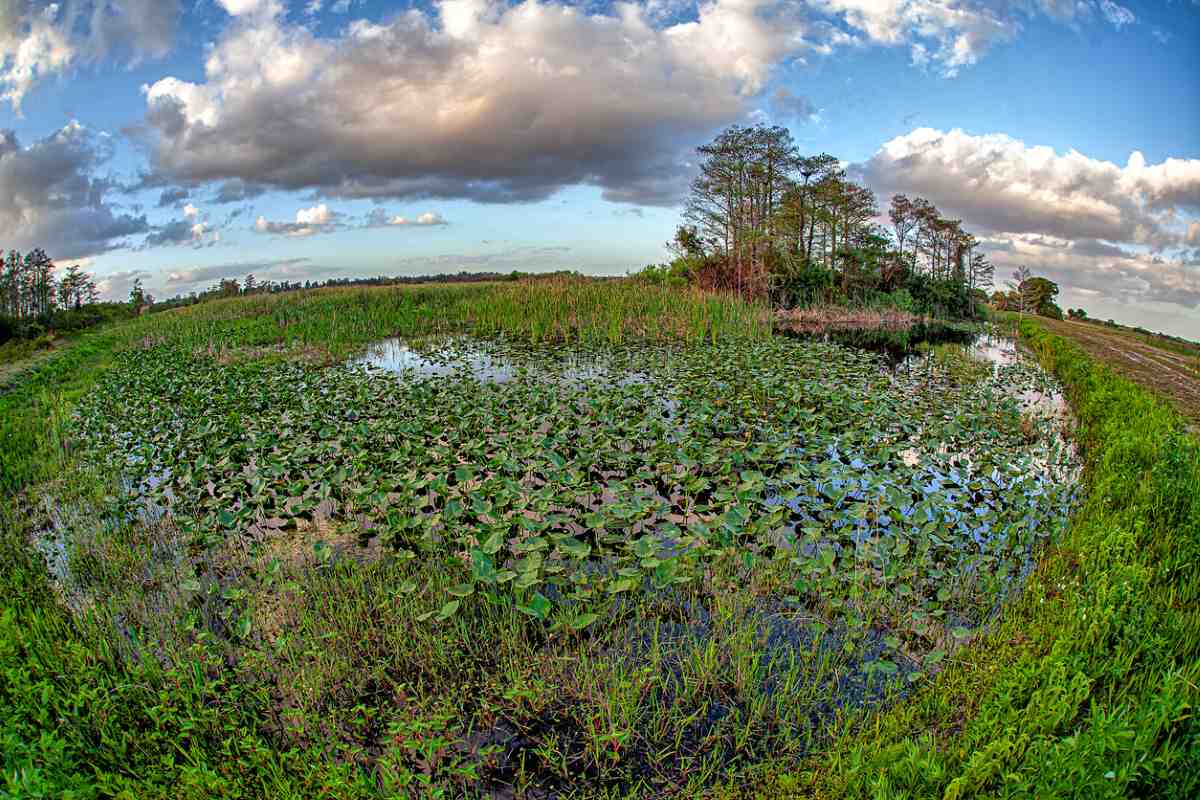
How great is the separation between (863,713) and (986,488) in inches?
136

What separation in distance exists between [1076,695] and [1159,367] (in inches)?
566

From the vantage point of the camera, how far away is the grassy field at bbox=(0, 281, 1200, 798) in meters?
2.39

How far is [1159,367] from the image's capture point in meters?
12.4

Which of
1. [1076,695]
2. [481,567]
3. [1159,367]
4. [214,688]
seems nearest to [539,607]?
[481,567]

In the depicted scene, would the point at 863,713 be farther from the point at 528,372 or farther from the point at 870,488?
the point at 528,372

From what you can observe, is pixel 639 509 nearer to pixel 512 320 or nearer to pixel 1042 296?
pixel 512 320

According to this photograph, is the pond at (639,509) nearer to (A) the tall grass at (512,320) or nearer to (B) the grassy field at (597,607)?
(B) the grassy field at (597,607)

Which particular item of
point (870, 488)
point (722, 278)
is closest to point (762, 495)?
point (870, 488)

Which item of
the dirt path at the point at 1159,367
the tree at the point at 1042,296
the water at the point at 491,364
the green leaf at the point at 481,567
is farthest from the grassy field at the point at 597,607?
the tree at the point at 1042,296

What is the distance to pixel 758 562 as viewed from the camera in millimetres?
3920

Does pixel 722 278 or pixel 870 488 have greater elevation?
pixel 722 278

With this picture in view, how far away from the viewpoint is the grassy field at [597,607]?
2.39m

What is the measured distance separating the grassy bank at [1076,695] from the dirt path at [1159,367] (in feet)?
19.1

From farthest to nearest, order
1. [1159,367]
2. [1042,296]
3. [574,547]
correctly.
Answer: [1042,296]
[1159,367]
[574,547]
